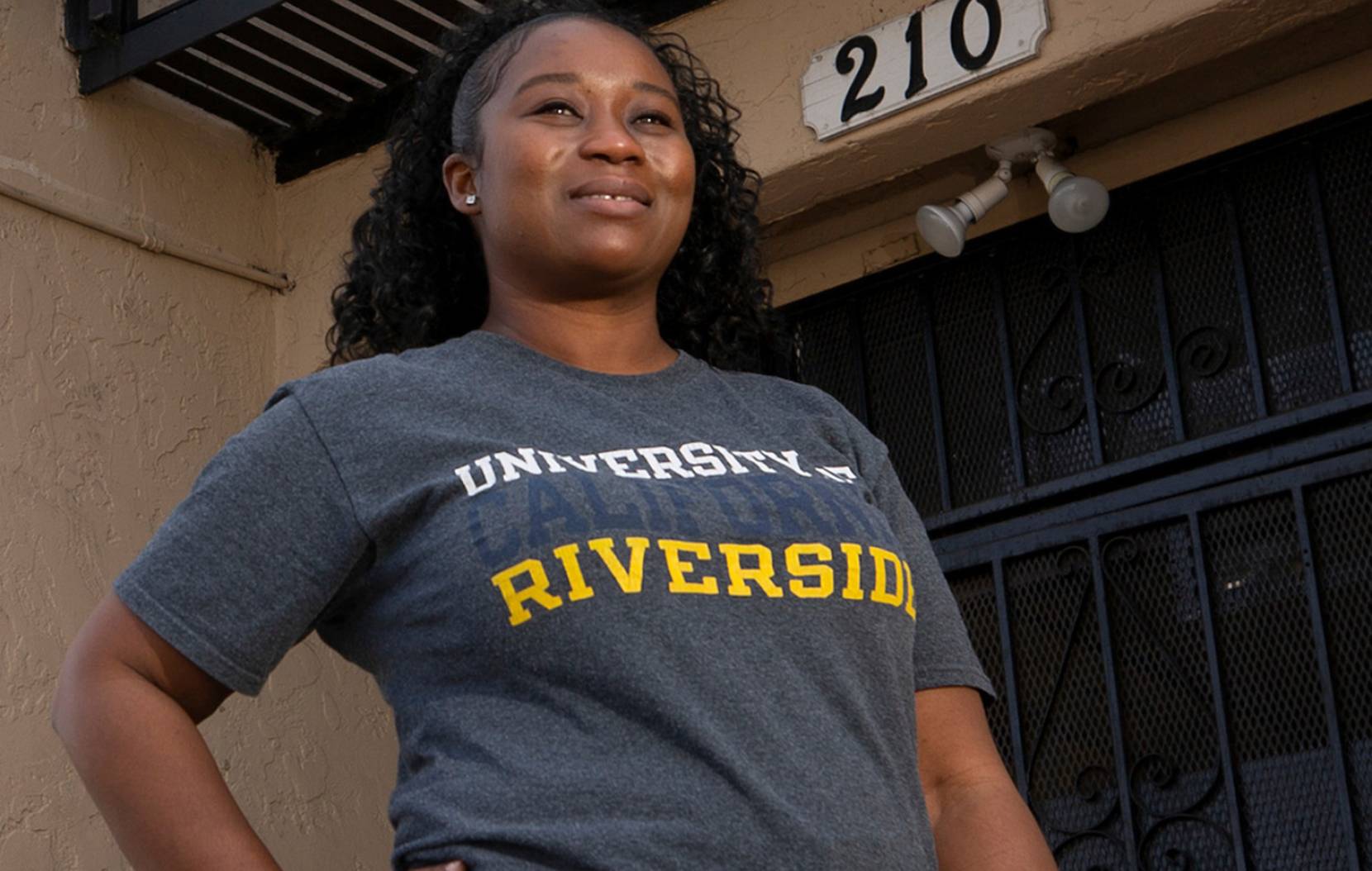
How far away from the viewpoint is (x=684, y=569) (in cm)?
150

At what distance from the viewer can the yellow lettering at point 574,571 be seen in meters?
1.47

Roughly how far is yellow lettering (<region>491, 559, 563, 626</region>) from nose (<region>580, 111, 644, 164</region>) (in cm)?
49

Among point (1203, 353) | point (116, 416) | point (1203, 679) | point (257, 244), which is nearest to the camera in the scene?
point (1203, 679)

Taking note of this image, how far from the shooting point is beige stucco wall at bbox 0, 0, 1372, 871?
3.57m

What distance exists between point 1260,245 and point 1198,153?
244mm

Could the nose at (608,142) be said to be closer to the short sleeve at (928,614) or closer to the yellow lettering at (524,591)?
the short sleeve at (928,614)

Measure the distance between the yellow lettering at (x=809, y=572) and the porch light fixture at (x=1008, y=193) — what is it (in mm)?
2201

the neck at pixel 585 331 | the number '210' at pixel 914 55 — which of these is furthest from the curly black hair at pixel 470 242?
the number '210' at pixel 914 55

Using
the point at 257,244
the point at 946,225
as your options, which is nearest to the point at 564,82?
the point at 946,225

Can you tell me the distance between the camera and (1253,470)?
134 inches

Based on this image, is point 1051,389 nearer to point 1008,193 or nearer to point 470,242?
point 1008,193

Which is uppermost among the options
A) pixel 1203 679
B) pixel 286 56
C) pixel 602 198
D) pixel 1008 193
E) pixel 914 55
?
pixel 286 56

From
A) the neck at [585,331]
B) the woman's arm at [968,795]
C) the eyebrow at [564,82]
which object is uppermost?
the eyebrow at [564,82]

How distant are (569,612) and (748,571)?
15 cm
